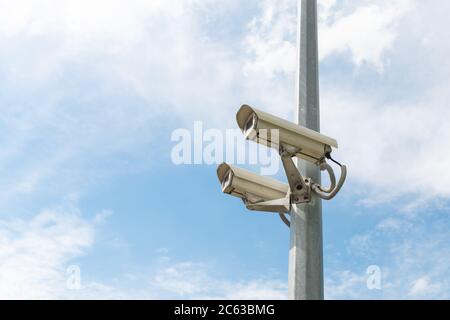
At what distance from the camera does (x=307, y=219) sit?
450 cm

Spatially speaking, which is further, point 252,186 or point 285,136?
point 252,186

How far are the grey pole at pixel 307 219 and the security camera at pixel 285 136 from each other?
0.23 m

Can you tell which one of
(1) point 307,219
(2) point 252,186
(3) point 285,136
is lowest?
(1) point 307,219

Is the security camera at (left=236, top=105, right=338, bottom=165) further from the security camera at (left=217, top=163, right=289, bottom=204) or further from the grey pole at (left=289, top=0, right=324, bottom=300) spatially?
the security camera at (left=217, top=163, right=289, bottom=204)

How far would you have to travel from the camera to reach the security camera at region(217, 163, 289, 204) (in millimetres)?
4852

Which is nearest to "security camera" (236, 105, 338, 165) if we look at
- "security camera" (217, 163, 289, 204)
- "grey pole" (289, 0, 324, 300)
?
"grey pole" (289, 0, 324, 300)

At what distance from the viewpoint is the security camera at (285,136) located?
4473mm

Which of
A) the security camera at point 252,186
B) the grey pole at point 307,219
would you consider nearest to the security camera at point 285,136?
the grey pole at point 307,219

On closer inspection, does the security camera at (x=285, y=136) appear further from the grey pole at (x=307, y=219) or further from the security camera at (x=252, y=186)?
the security camera at (x=252, y=186)

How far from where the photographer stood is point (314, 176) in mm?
4766

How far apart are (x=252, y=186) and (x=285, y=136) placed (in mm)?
595
